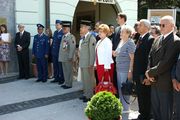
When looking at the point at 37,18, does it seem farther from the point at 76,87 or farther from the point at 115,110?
the point at 115,110

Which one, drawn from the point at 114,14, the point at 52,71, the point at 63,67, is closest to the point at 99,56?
the point at 63,67

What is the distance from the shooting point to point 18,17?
1096cm

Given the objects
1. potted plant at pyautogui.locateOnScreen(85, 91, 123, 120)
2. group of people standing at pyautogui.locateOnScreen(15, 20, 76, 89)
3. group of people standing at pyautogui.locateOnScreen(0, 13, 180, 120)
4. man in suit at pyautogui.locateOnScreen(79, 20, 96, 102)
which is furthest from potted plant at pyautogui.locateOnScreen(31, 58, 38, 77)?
potted plant at pyautogui.locateOnScreen(85, 91, 123, 120)

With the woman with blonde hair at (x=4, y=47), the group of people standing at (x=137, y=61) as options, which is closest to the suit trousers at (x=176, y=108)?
the group of people standing at (x=137, y=61)

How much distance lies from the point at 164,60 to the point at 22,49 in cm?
603

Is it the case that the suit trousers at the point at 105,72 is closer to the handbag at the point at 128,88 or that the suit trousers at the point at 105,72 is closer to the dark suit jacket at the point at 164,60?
the handbag at the point at 128,88

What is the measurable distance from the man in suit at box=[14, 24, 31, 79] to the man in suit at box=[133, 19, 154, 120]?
16.8 feet

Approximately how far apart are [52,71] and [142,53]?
18.0 ft

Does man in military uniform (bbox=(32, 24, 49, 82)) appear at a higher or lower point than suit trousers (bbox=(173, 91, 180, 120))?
higher

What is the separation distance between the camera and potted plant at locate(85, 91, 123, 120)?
384 cm

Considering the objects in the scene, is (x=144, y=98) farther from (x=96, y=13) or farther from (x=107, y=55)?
(x=96, y=13)

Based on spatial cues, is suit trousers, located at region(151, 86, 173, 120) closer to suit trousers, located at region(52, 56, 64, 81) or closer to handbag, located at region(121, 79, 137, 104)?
handbag, located at region(121, 79, 137, 104)

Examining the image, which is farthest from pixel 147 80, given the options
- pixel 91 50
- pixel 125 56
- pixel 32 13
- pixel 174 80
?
pixel 32 13

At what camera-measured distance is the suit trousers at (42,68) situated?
410 inches
